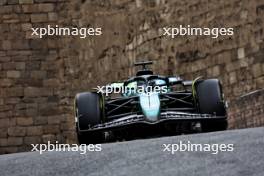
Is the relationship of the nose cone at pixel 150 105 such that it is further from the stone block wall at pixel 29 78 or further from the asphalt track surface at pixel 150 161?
the stone block wall at pixel 29 78

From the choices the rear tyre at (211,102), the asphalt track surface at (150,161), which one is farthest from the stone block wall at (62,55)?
the asphalt track surface at (150,161)

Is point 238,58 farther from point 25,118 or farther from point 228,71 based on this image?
point 25,118

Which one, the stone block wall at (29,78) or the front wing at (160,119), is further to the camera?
the stone block wall at (29,78)

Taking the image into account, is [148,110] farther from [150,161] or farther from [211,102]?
[150,161]

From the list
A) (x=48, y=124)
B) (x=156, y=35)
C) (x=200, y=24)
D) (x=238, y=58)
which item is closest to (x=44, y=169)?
(x=238, y=58)

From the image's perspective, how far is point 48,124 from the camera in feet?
69.9

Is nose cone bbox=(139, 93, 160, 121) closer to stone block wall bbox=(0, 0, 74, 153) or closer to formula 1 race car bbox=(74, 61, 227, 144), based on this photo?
formula 1 race car bbox=(74, 61, 227, 144)

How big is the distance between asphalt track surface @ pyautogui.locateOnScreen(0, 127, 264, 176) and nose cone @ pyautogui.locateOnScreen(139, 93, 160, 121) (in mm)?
1710

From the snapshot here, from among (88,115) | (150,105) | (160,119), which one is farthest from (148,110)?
(88,115)

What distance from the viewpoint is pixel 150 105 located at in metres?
10.2

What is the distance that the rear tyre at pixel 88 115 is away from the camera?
10273 mm

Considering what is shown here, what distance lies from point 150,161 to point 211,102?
356cm

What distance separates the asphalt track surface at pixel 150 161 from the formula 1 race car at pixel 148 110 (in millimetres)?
1726

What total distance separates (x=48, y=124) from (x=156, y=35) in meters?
3.68
